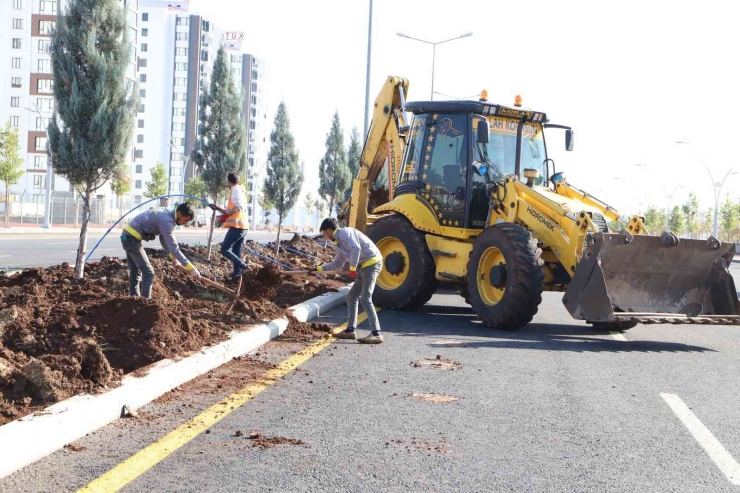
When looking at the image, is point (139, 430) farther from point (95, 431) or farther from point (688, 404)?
point (688, 404)

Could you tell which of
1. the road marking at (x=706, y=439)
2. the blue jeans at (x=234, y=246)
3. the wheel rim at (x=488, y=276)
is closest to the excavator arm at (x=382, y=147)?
the blue jeans at (x=234, y=246)

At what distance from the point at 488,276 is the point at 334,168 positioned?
31068 millimetres

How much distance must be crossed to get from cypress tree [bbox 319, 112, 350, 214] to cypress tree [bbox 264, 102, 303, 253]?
38.7 feet

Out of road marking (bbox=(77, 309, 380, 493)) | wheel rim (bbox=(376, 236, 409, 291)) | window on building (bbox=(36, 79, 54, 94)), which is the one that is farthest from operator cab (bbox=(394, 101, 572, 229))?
window on building (bbox=(36, 79, 54, 94))

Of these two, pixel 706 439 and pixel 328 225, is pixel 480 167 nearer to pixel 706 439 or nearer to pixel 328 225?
pixel 328 225

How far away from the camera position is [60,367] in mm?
6016

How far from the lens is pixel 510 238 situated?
35.0 feet

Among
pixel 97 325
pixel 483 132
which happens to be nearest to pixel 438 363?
pixel 97 325

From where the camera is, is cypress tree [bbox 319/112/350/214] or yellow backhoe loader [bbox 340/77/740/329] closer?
yellow backhoe loader [bbox 340/77/740/329]

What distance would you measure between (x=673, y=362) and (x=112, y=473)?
640 cm

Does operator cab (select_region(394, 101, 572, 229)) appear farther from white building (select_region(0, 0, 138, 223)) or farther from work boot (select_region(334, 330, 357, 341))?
white building (select_region(0, 0, 138, 223))

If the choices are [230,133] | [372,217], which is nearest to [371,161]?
[372,217]

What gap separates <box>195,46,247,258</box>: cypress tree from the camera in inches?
818

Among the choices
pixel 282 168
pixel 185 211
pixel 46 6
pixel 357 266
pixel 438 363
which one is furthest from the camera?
pixel 46 6
